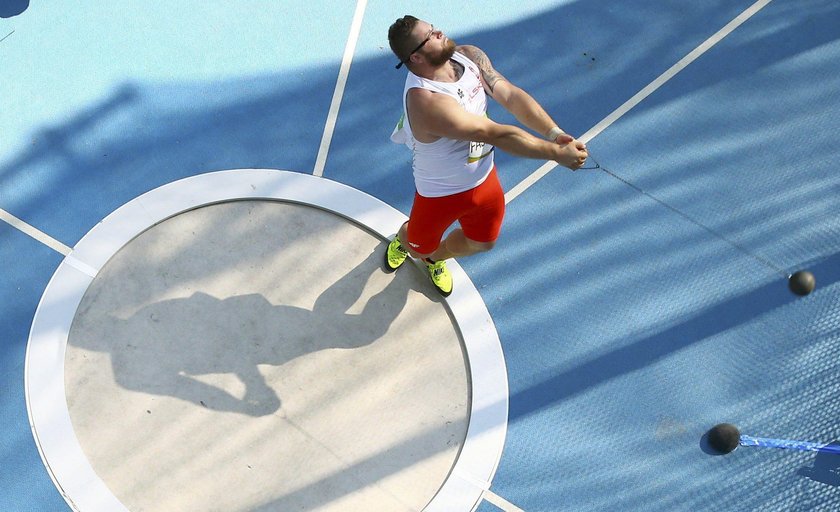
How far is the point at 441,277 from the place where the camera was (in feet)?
15.8

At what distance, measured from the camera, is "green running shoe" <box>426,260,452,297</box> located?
4.77 metres

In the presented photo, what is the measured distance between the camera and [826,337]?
5.00m

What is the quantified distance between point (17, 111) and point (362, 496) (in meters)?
3.03

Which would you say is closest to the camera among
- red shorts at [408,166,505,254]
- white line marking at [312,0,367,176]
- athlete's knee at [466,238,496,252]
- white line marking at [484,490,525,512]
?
red shorts at [408,166,505,254]

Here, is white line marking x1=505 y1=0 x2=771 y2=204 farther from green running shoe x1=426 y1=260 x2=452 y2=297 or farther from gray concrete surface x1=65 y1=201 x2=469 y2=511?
gray concrete surface x1=65 y1=201 x2=469 y2=511

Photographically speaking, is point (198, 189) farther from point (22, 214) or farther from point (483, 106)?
point (483, 106)

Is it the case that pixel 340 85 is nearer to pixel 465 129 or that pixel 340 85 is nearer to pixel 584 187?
pixel 584 187

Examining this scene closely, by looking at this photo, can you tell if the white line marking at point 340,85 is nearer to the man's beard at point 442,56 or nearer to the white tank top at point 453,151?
the white tank top at point 453,151

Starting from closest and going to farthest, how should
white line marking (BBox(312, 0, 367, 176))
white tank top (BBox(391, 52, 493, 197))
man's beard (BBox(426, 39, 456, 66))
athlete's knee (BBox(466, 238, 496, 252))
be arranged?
man's beard (BBox(426, 39, 456, 66)), white tank top (BBox(391, 52, 493, 197)), athlete's knee (BBox(466, 238, 496, 252)), white line marking (BBox(312, 0, 367, 176))

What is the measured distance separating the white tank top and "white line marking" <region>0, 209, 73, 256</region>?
2.08 metres

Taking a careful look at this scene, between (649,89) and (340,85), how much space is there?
2.01 m

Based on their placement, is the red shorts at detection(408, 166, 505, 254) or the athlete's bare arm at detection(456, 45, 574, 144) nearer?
the athlete's bare arm at detection(456, 45, 574, 144)

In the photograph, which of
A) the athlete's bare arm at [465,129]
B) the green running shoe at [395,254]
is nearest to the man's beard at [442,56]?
the athlete's bare arm at [465,129]

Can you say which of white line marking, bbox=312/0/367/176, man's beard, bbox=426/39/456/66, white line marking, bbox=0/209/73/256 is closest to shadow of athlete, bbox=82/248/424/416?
white line marking, bbox=0/209/73/256
